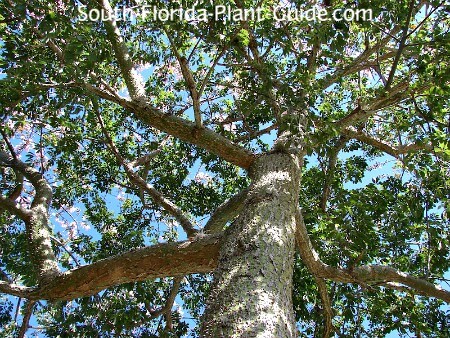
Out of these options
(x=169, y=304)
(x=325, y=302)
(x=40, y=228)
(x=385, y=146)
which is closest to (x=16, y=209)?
(x=40, y=228)

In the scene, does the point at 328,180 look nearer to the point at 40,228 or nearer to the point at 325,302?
the point at 325,302

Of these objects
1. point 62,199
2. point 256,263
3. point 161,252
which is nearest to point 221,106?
point 62,199

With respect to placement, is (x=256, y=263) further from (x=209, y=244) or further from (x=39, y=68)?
(x=39, y=68)

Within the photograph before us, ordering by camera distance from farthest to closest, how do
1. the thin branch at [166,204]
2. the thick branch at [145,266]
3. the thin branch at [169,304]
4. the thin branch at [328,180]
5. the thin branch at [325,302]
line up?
1. the thin branch at [328,180]
2. the thin branch at [169,304]
3. the thin branch at [166,204]
4. the thin branch at [325,302]
5. the thick branch at [145,266]

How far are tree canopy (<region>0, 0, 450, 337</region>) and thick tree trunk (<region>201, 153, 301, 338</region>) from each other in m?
0.05

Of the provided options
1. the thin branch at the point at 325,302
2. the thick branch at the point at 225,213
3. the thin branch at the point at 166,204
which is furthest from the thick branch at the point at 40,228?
the thin branch at the point at 325,302

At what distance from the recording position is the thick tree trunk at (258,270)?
1638 mm

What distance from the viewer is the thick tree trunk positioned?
164 cm

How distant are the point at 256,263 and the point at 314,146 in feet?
4.84

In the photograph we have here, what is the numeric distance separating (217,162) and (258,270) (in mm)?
4404

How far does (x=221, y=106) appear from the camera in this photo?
22.0ft

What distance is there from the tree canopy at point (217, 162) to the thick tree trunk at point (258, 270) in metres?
0.05

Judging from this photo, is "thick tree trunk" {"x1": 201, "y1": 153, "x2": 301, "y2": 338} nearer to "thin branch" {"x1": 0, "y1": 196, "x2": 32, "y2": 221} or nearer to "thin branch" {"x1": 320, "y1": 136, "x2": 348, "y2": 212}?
"thin branch" {"x1": 320, "y1": 136, "x2": 348, "y2": 212}

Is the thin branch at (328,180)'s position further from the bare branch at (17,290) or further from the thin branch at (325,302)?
the bare branch at (17,290)
